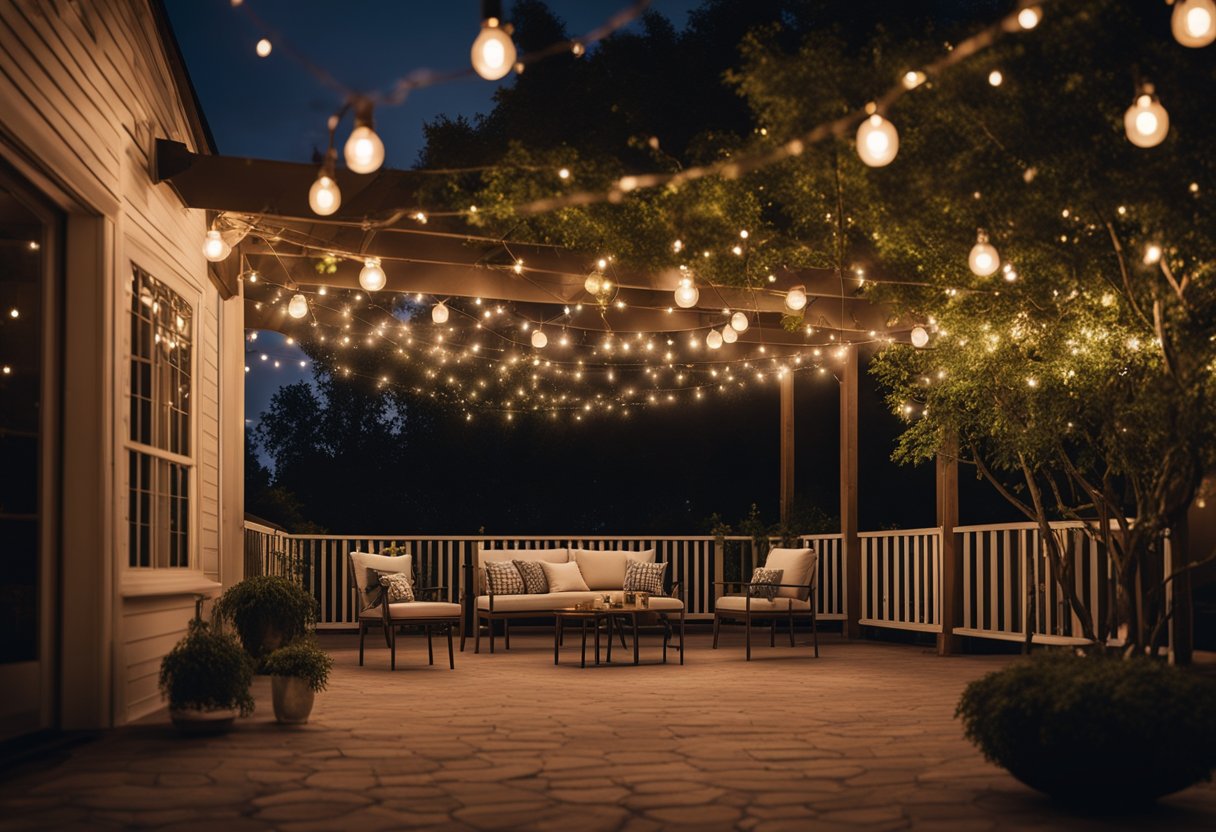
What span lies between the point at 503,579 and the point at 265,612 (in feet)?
11.2

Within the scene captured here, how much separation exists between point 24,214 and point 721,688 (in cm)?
458

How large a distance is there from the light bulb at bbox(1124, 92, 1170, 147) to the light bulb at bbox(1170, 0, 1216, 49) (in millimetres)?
332

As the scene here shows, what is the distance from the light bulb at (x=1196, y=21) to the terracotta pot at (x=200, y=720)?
14.9 feet

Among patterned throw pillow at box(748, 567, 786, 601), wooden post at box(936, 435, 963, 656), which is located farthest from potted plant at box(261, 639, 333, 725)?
wooden post at box(936, 435, 963, 656)

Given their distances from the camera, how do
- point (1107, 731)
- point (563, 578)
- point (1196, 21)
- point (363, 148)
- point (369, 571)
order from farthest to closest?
1. point (563, 578)
2. point (369, 571)
3. point (363, 148)
4. point (1107, 731)
5. point (1196, 21)

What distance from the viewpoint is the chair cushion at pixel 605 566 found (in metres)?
11.5

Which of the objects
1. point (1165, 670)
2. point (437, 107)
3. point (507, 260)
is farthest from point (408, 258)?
point (437, 107)

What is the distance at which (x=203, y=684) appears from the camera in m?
5.47

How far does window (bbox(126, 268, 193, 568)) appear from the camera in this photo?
244 inches

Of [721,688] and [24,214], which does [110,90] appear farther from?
[721,688]

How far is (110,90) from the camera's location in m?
5.79

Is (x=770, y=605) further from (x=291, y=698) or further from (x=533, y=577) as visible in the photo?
(x=291, y=698)

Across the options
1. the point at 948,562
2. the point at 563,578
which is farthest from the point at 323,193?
the point at 948,562

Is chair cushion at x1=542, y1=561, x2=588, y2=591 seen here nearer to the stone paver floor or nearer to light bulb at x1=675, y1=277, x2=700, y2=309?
the stone paver floor
